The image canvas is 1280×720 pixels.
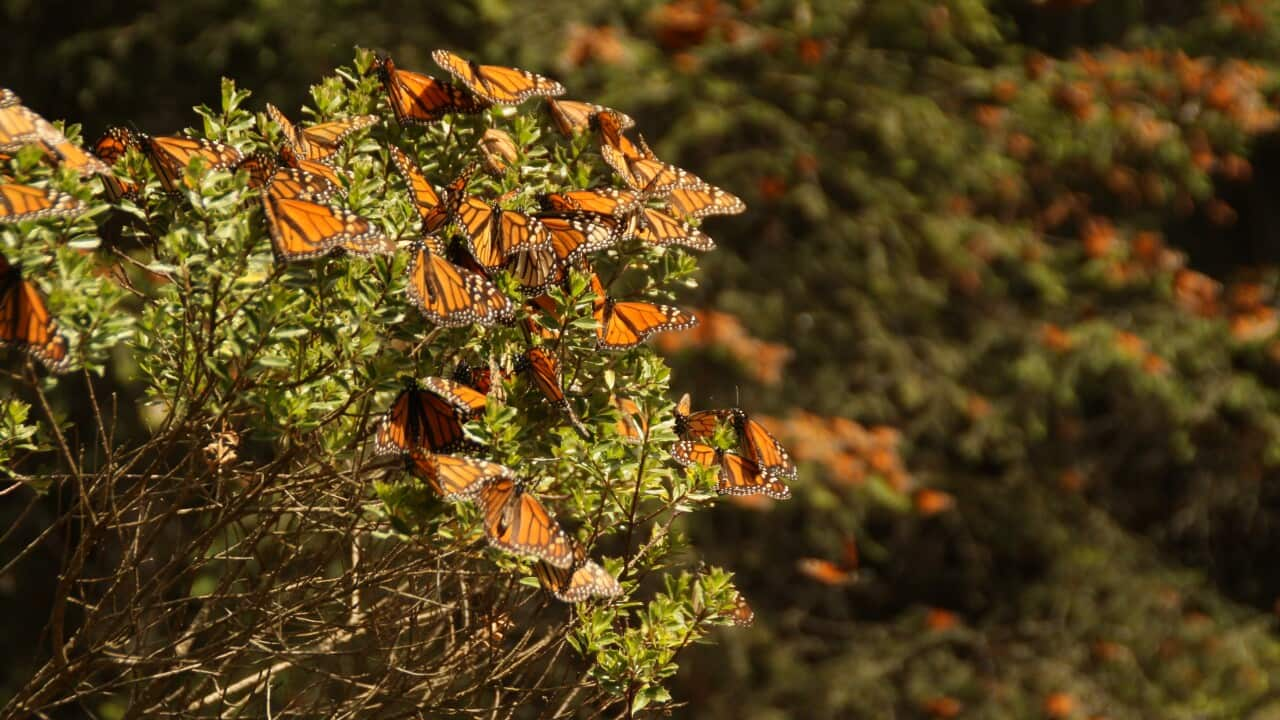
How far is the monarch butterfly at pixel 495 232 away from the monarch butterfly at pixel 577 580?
1.41 ft

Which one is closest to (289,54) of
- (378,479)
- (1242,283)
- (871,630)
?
(378,479)

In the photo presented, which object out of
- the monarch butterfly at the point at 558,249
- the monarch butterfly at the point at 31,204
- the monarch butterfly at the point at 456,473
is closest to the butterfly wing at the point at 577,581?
the monarch butterfly at the point at 456,473

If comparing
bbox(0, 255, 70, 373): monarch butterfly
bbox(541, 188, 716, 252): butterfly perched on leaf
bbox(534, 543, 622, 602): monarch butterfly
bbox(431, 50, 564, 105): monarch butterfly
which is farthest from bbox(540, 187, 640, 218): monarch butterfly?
bbox(0, 255, 70, 373): monarch butterfly

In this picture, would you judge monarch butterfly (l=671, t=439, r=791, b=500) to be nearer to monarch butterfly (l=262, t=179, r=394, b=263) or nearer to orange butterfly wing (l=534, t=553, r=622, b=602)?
orange butterfly wing (l=534, t=553, r=622, b=602)

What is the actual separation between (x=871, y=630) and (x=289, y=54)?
3.87m

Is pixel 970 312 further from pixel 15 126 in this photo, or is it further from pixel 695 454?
pixel 15 126

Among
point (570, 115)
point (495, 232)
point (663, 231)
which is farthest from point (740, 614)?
point (570, 115)

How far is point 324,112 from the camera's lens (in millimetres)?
1985

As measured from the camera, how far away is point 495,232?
170cm

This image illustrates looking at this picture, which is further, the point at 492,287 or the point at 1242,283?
the point at 1242,283

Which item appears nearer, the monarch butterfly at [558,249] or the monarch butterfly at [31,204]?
the monarch butterfly at [31,204]

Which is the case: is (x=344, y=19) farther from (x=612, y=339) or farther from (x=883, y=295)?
(x=612, y=339)

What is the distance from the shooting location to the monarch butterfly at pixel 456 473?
4.88 ft

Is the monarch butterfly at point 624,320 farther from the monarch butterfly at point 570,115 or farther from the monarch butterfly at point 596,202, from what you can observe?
the monarch butterfly at point 570,115
